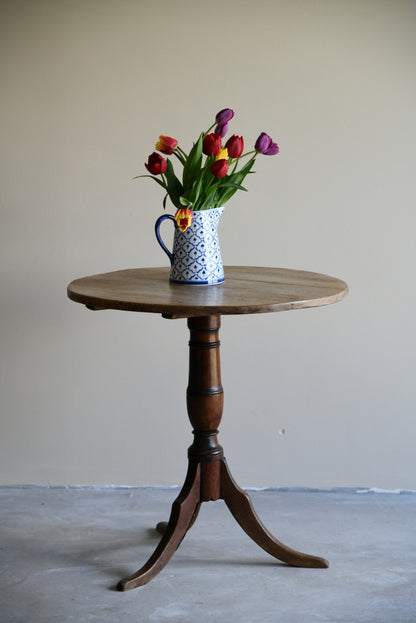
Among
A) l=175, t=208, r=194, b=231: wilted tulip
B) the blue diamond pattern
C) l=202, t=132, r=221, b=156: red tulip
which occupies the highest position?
l=202, t=132, r=221, b=156: red tulip

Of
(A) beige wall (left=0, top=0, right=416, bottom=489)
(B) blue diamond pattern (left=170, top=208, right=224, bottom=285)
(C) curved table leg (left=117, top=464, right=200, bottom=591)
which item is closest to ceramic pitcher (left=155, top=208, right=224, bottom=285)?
(B) blue diamond pattern (left=170, top=208, right=224, bottom=285)

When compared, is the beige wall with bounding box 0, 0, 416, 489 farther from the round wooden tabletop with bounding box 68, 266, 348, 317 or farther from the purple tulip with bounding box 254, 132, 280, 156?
the purple tulip with bounding box 254, 132, 280, 156

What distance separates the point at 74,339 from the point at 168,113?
3.00 feet

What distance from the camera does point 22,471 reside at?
9.61ft

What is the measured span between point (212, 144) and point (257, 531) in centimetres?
116

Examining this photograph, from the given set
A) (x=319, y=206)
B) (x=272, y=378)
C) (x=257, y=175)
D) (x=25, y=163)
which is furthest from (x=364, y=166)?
(x=25, y=163)

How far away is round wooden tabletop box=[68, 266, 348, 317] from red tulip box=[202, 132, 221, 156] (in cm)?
37

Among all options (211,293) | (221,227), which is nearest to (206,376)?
(211,293)

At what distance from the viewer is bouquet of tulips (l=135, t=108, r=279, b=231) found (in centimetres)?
204

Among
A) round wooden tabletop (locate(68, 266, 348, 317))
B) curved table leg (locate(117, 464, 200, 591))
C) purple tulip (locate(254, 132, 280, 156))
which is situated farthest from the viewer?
curved table leg (locate(117, 464, 200, 591))

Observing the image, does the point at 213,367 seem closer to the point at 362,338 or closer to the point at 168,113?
the point at 362,338

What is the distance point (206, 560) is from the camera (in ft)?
7.77

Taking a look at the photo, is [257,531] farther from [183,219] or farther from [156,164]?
[156,164]

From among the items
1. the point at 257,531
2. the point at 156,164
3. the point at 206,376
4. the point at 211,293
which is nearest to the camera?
the point at 211,293
